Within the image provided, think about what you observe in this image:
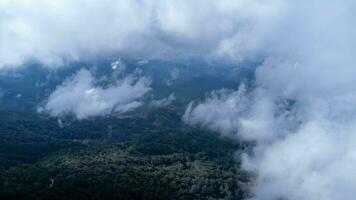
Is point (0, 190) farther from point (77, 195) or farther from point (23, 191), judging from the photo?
point (77, 195)

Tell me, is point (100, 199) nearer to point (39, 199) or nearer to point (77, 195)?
point (77, 195)

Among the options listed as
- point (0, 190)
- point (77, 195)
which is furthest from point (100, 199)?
point (0, 190)

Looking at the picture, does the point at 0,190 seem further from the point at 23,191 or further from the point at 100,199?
the point at 100,199

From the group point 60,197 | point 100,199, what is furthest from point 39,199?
point 100,199

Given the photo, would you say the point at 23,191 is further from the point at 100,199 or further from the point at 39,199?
the point at 100,199

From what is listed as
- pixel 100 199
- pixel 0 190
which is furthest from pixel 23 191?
pixel 100 199

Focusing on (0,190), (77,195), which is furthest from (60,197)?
(0,190)

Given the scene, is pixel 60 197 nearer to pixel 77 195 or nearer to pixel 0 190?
pixel 77 195
